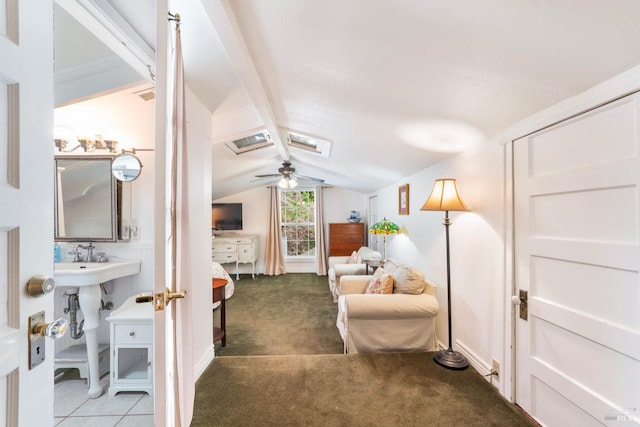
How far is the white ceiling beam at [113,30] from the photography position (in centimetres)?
112

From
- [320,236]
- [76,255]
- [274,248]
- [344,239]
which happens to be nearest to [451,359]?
[76,255]

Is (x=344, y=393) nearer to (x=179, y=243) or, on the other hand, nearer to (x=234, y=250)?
(x=179, y=243)

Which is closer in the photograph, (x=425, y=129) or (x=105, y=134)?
(x=425, y=129)

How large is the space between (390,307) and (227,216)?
4602 millimetres

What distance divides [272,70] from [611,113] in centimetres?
176

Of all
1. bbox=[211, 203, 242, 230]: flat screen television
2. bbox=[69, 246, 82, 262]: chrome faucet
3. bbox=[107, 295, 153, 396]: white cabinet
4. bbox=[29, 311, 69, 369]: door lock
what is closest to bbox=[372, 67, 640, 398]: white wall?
bbox=[29, 311, 69, 369]: door lock

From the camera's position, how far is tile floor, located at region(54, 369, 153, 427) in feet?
5.24

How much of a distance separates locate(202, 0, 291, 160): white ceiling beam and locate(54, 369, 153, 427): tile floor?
7.49 feet

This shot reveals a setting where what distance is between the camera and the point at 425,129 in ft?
6.49

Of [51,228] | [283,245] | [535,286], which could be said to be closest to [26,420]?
[51,228]

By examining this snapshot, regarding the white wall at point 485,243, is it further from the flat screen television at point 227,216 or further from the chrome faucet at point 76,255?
the flat screen television at point 227,216

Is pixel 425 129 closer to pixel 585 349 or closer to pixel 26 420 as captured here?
pixel 585 349

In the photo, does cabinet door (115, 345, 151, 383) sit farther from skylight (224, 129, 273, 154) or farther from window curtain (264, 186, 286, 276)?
window curtain (264, 186, 286, 276)

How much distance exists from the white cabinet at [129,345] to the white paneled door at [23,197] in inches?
48.8
